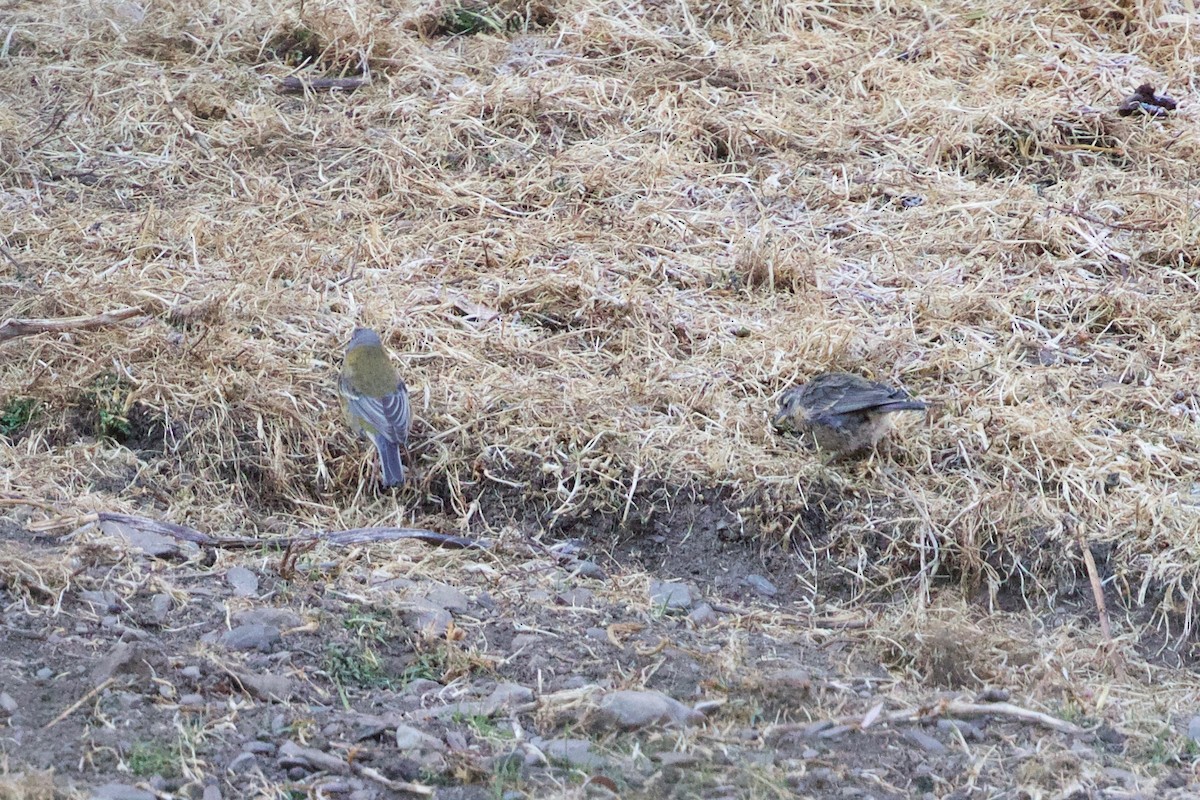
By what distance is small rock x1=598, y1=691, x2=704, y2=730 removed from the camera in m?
3.76

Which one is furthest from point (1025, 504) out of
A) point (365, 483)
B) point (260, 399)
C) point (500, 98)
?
point (500, 98)

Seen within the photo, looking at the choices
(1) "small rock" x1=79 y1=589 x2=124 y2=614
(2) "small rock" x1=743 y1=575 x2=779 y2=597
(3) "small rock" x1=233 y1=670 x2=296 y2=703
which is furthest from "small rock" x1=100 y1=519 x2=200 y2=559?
(2) "small rock" x1=743 y1=575 x2=779 y2=597

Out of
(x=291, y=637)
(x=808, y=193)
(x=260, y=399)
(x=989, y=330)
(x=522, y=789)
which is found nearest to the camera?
(x=522, y=789)

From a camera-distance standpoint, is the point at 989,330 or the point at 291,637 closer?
the point at 291,637

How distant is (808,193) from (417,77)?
7.85 ft

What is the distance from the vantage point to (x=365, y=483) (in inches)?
221

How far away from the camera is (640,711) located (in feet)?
12.4

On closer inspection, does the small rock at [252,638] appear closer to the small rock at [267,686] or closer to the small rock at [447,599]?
the small rock at [267,686]

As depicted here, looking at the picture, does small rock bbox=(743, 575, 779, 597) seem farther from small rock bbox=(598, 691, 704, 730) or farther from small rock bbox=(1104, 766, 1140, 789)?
small rock bbox=(1104, 766, 1140, 789)

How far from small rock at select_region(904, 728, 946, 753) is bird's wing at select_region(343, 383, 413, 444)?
2.34 m

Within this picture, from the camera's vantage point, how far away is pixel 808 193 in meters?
7.43

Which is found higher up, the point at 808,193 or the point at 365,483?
the point at 808,193

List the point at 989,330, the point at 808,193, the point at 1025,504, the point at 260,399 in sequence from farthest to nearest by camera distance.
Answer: the point at 808,193, the point at 989,330, the point at 260,399, the point at 1025,504

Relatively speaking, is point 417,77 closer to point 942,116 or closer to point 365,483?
point 942,116
